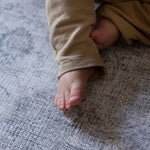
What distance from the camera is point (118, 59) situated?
2.05 feet

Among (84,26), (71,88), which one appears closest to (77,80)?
(71,88)

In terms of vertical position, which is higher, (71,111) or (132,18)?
(132,18)

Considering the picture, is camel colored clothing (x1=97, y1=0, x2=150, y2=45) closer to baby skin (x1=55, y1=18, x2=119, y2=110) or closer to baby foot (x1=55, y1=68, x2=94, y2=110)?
baby skin (x1=55, y1=18, x2=119, y2=110)

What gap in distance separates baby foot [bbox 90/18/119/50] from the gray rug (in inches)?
1.3

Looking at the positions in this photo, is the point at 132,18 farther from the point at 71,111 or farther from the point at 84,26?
the point at 71,111

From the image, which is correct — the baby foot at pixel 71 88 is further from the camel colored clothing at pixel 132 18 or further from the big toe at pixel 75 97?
the camel colored clothing at pixel 132 18

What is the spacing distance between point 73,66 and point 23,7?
0.36m

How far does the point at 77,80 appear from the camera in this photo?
55 centimetres

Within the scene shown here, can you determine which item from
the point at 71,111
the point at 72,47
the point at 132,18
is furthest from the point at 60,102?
the point at 132,18

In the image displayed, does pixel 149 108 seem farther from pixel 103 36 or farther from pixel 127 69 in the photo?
pixel 103 36

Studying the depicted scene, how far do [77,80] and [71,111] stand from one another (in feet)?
0.25

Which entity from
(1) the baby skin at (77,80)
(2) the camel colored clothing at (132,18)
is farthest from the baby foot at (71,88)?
(2) the camel colored clothing at (132,18)

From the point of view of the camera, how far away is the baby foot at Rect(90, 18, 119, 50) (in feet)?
2.00

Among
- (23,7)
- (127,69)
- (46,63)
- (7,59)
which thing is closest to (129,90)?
(127,69)
